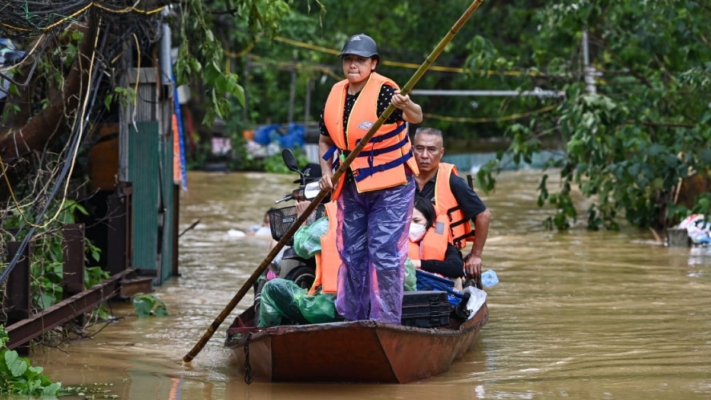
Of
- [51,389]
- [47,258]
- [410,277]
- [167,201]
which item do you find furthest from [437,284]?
[167,201]

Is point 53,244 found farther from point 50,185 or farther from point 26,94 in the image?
point 26,94

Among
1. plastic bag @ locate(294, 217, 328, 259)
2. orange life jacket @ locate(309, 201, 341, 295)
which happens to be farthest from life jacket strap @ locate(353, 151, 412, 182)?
plastic bag @ locate(294, 217, 328, 259)

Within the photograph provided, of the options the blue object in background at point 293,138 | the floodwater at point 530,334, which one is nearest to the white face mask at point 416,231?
the floodwater at point 530,334

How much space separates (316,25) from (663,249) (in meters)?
15.7

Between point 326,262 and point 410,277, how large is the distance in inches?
21.2

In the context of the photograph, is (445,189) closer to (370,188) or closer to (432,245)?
(432,245)

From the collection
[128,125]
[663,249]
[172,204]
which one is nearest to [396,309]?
[128,125]

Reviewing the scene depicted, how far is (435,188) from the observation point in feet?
26.5

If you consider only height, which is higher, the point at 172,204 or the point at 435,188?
the point at 435,188

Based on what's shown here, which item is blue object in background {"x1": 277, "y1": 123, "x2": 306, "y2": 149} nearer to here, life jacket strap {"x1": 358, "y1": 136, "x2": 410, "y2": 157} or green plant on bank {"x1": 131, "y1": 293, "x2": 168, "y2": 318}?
green plant on bank {"x1": 131, "y1": 293, "x2": 168, "y2": 318}

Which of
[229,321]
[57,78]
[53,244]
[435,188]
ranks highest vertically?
[57,78]

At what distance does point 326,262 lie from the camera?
7102 millimetres

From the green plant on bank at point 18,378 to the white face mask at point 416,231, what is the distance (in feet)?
8.41

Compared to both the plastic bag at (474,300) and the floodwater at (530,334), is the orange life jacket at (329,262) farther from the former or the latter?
the plastic bag at (474,300)
